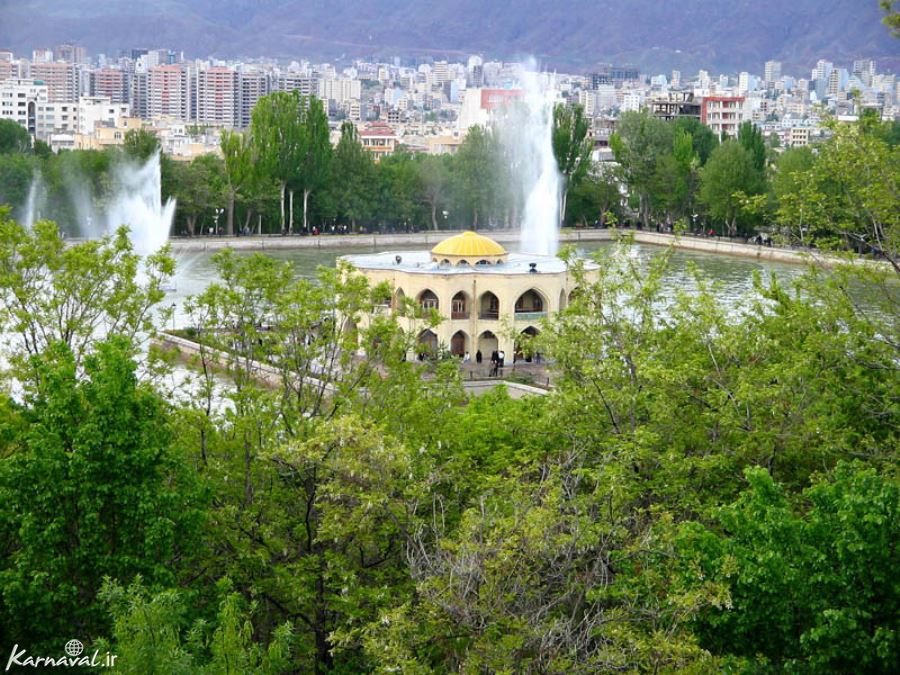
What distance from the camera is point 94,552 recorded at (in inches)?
366

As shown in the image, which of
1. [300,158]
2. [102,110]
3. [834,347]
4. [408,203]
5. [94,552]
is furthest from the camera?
[102,110]

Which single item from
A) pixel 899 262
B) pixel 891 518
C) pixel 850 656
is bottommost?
pixel 850 656

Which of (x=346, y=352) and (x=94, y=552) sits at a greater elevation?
(x=346, y=352)

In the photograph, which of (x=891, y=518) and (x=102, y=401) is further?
(x=102, y=401)

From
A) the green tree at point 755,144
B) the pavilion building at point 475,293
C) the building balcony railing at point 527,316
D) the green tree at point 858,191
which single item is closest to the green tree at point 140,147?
the green tree at point 755,144

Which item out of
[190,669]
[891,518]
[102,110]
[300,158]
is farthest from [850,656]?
[102,110]

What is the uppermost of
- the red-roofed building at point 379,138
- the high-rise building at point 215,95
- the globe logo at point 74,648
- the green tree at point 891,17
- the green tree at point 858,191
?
the high-rise building at point 215,95

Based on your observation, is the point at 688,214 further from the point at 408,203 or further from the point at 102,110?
the point at 102,110

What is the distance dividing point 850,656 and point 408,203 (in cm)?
4197

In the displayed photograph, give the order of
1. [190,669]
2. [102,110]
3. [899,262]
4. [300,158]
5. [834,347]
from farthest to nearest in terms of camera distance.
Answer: [102,110]
[300,158]
[899,262]
[834,347]
[190,669]

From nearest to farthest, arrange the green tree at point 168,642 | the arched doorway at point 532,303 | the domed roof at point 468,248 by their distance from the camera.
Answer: the green tree at point 168,642 → the arched doorway at point 532,303 → the domed roof at point 468,248

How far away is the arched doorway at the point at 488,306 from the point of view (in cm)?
2608

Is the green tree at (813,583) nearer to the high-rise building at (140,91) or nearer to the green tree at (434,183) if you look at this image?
the green tree at (434,183)

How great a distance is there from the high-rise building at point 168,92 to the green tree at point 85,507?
5152 inches
